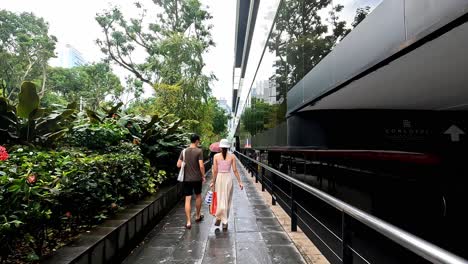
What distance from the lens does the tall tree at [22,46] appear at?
27547mm

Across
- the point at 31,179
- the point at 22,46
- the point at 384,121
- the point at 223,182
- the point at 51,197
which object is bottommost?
the point at 223,182

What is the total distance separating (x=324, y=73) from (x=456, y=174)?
2.89m

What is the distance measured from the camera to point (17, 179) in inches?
108

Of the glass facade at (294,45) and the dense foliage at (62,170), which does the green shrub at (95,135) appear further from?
the glass facade at (294,45)

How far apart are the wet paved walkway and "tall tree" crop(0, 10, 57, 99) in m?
25.8

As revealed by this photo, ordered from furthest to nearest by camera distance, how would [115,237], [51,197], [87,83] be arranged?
1. [87,83]
2. [115,237]
3. [51,197]

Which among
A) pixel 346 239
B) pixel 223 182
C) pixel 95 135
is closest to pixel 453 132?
pixel 223 182

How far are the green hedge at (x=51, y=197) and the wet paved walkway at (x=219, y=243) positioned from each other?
802 millimetres

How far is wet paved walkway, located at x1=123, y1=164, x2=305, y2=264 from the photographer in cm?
417

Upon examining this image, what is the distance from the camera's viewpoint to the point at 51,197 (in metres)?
3.10

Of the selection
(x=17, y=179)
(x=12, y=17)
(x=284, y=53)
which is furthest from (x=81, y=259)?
(x=12, y=17)

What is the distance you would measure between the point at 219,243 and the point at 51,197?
8.19ft

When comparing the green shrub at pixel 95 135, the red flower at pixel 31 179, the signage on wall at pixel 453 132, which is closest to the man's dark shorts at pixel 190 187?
the green shrub at pixel 95 135

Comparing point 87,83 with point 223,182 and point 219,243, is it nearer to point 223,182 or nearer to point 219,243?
point 223,182
